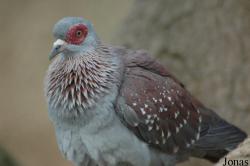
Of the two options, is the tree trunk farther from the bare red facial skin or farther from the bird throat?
the bare red facial skin

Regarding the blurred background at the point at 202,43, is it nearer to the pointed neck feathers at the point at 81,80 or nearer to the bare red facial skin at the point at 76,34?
the pointed neck feathers at the point at 81,80

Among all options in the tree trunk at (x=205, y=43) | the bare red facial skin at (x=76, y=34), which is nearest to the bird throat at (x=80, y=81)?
the bare red facial skin at (x=76, y=34)

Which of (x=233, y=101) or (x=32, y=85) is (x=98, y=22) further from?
(x=233, y=101)

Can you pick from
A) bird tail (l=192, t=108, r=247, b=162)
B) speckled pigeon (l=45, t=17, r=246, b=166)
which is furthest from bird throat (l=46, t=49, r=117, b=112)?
bird tail (l=192, t=108, r=247, b=162)

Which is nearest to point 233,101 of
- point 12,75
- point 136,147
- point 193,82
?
point 193,82

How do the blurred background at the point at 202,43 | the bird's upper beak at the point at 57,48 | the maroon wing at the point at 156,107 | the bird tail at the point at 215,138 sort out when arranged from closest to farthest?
the bird's upper beak at the point at 57,48 → the maroon wing at the point at 156,107 → the bird tail at the point at 215,138 → the blurred background at the point at 202,43

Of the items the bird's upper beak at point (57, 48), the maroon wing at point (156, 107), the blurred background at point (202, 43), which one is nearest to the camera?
the bird's upper beak at point (57, 48)

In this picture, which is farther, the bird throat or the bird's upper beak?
the bird throat
